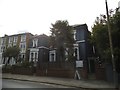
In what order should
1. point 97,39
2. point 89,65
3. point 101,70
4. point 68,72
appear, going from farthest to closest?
point 89,65 → point 68,72 → point 101,70 → point 97,39

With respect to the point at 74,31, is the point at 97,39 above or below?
below

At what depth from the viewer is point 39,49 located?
3316cm

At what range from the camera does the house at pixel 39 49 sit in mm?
32719

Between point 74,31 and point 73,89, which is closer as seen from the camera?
point 73,89

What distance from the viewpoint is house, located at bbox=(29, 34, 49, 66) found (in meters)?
32.7

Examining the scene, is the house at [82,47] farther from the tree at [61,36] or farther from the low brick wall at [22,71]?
the low brick wall at [22,71]

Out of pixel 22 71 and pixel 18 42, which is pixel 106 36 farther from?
pixel 18 42

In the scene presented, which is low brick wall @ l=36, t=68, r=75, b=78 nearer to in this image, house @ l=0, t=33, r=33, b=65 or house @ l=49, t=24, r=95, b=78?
house @ l=49, t=24, r=95, b=78

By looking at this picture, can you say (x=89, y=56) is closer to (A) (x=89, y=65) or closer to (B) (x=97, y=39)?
(A) (x=89, y=65)

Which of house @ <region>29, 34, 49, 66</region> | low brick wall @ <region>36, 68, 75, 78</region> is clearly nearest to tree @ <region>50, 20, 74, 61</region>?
low brick wall @ <region>36, 68, 75, 78</region>

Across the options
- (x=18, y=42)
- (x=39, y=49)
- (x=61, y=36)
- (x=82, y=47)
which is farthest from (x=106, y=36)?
(x=18, y=42)

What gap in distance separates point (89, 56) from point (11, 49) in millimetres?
16298

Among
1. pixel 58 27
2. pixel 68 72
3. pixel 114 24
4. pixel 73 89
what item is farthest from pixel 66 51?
pixel 73 89

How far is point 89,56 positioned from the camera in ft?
94.9
